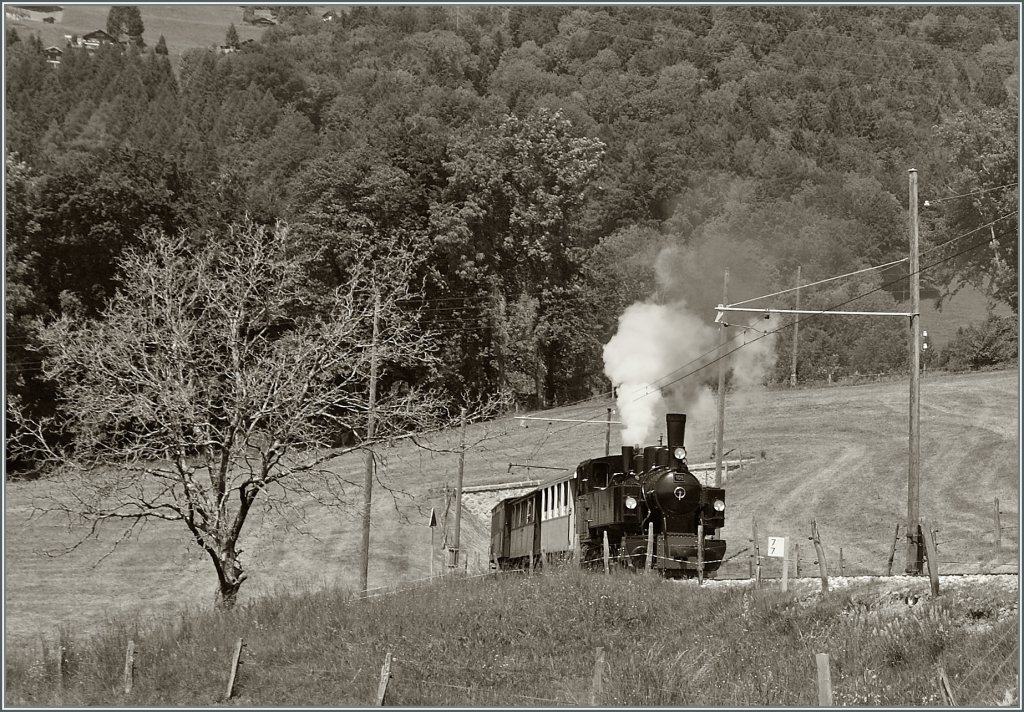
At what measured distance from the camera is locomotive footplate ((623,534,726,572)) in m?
28.1

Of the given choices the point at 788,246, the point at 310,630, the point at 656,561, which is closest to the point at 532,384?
the point at 788,246

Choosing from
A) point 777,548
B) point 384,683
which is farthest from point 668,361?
point 384,683

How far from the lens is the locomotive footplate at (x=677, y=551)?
92.2 ft

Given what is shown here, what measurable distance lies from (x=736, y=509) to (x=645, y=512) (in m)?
21.6

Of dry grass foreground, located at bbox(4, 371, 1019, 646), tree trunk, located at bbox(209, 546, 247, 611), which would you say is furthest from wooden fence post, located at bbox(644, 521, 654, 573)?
tree trunk, located at bbox(209, 546, 247, 611)

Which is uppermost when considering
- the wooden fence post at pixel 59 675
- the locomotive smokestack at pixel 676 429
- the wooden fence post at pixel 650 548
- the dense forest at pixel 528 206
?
the dense forest at pixel 528 206

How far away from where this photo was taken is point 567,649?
22125 millimetres

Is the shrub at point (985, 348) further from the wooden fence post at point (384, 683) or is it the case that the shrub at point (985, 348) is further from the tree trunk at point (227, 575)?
the wooden fence post at point (384, 683)

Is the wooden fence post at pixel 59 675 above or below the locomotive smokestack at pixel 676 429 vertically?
below

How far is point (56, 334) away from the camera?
81.0ft

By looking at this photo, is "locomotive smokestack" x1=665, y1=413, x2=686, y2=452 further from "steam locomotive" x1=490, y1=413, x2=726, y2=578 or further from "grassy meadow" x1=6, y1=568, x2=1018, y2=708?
"grassy meadow" x1=6, y1=568, x2=1018, y2=708

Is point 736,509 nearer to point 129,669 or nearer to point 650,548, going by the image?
point 650,548

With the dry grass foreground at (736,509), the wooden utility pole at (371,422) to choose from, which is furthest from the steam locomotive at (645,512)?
the wooden utility pole at (371,422)

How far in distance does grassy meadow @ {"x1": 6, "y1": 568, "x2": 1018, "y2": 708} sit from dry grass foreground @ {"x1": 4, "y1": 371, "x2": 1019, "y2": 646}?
29.5 feet
